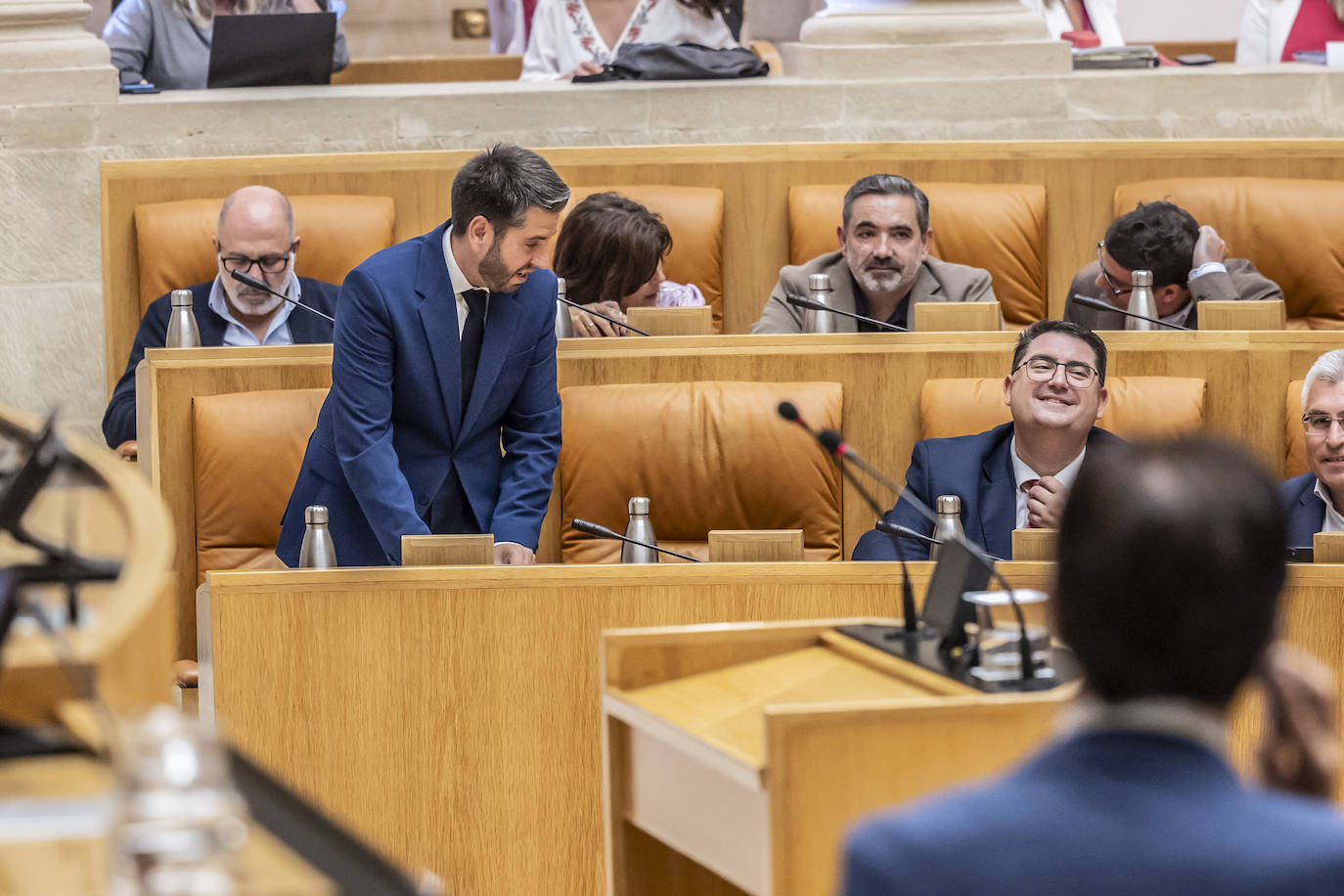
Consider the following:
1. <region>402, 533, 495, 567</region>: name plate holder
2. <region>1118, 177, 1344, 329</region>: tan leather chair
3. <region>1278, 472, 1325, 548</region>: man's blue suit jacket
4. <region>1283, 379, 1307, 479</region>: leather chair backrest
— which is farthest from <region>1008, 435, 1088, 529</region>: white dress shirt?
<region>1118, 177, 1344, 329</region>: tan leather chair

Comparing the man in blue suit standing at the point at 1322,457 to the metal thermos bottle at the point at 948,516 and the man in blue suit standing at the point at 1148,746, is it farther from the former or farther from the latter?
the man in blue suit standing at the point at 1148,746

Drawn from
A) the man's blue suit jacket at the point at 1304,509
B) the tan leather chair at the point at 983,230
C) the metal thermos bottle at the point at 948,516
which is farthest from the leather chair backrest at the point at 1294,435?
the tan leather chair at the point at 983,230

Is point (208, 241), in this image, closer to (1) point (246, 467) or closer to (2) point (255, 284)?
(2) point (255, 284)

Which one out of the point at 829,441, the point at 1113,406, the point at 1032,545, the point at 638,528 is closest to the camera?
the point at 829,441

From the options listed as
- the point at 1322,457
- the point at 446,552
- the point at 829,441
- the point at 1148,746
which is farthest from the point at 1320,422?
the point at 1148,746

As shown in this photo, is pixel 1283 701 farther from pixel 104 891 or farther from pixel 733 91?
pixel 733 91

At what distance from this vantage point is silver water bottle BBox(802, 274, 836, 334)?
3.48 metres

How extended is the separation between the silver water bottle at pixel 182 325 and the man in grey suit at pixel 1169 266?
181cm

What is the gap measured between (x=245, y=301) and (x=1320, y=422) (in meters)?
2.12

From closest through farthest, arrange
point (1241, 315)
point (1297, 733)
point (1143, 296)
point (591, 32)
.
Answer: point (1297, 733)
point (1241, 315)
point (1143, 296)
point (591, 32)

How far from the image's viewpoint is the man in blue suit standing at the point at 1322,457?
2.81 meters

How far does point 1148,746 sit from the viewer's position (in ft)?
3.01

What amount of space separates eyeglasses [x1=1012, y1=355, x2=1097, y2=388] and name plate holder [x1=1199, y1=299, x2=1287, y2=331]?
48cm

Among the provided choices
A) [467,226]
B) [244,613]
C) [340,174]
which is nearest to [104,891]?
[244,613]
